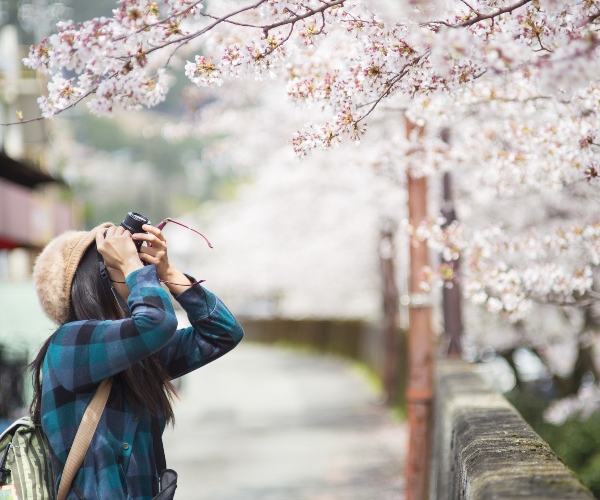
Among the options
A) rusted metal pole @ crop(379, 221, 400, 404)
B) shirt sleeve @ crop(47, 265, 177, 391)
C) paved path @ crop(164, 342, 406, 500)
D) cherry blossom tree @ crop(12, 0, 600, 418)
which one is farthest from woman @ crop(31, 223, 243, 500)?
rusted metal pole @ crop(379, 221, 400, 404)

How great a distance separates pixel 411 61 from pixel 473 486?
62.8 inches

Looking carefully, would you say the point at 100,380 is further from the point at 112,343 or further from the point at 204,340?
the point at 204,340

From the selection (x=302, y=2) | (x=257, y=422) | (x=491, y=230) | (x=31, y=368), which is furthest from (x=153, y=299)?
(x=257, y=422)

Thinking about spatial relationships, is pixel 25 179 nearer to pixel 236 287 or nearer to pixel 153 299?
pixel 153 299

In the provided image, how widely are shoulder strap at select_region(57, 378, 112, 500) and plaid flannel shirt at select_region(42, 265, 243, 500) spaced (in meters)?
0.03

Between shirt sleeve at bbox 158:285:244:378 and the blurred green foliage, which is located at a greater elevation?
shirt sleeve at bbox 158:285:244:378

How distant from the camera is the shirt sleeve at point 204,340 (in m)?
3.32

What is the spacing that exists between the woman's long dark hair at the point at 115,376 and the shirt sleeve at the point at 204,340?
17cm

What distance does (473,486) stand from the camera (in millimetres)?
2973

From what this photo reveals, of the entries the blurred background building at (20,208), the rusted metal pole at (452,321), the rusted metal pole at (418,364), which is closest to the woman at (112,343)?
the rusted metal pole at (418,364)

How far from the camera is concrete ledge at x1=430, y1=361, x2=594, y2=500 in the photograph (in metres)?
2.65

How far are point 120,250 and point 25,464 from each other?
2.39 feet

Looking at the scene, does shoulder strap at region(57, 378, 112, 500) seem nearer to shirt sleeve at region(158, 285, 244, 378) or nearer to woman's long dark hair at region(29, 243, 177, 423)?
woman's long dark hair at region(29, 243, 177, 423)

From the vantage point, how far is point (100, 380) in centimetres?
299
